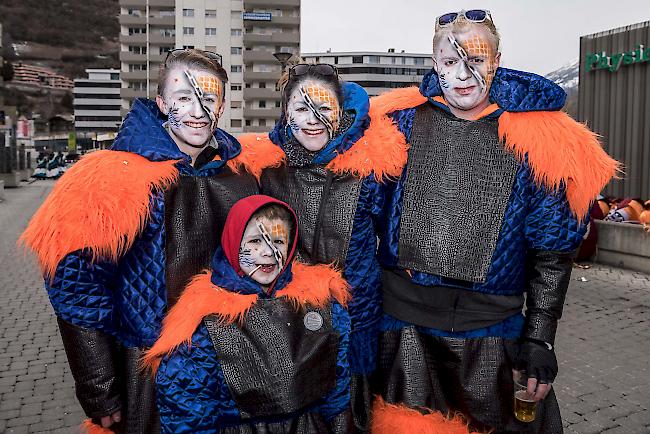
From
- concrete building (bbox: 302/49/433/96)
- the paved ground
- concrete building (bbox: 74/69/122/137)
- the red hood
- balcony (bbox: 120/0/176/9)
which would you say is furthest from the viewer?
concrete building (bbox: 74/69/122/137)

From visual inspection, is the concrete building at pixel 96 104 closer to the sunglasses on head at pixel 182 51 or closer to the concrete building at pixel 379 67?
the concrete building at pixel 379 67

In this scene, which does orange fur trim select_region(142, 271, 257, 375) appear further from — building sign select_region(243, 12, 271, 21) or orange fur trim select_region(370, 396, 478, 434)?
building sign select_region(243, 12, 271, 21)

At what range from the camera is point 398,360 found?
96.5 inches

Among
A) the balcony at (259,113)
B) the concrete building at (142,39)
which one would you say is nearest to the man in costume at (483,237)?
the balcony at (259,113)

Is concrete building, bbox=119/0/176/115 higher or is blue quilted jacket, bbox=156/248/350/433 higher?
concrete building, bbox=119/0/176/115

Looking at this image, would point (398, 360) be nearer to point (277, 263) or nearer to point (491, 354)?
point (491, 354)

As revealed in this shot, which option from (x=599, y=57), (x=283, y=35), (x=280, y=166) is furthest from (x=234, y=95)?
(x=280, y=166)

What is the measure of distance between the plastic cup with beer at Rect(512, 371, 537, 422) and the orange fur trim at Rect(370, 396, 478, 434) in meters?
0.25

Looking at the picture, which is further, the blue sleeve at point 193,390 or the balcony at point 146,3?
the balcony at point 146,3

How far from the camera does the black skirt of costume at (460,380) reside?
2.38 meters

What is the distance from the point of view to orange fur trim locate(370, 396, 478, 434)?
2.38 meters

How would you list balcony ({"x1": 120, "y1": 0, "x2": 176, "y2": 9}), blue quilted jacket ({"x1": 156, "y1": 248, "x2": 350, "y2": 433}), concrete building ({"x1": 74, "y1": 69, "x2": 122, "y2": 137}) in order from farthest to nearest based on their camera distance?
1. concrete building ({"x1": 74, "y1": 69, "x2": 122, "y2": 137})
2. balcony ({"x1": 120, "y1": 0, "x2": 176, "y2": 9})
3. blue quilted jacket ({"x1": 156, "y1": 248, "x2": 350, "y2": 433})

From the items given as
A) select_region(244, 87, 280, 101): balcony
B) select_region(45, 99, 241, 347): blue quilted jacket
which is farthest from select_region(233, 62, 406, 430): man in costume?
select_region(244, 87, 280, 101): balcony

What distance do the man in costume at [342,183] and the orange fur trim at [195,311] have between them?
487mm
